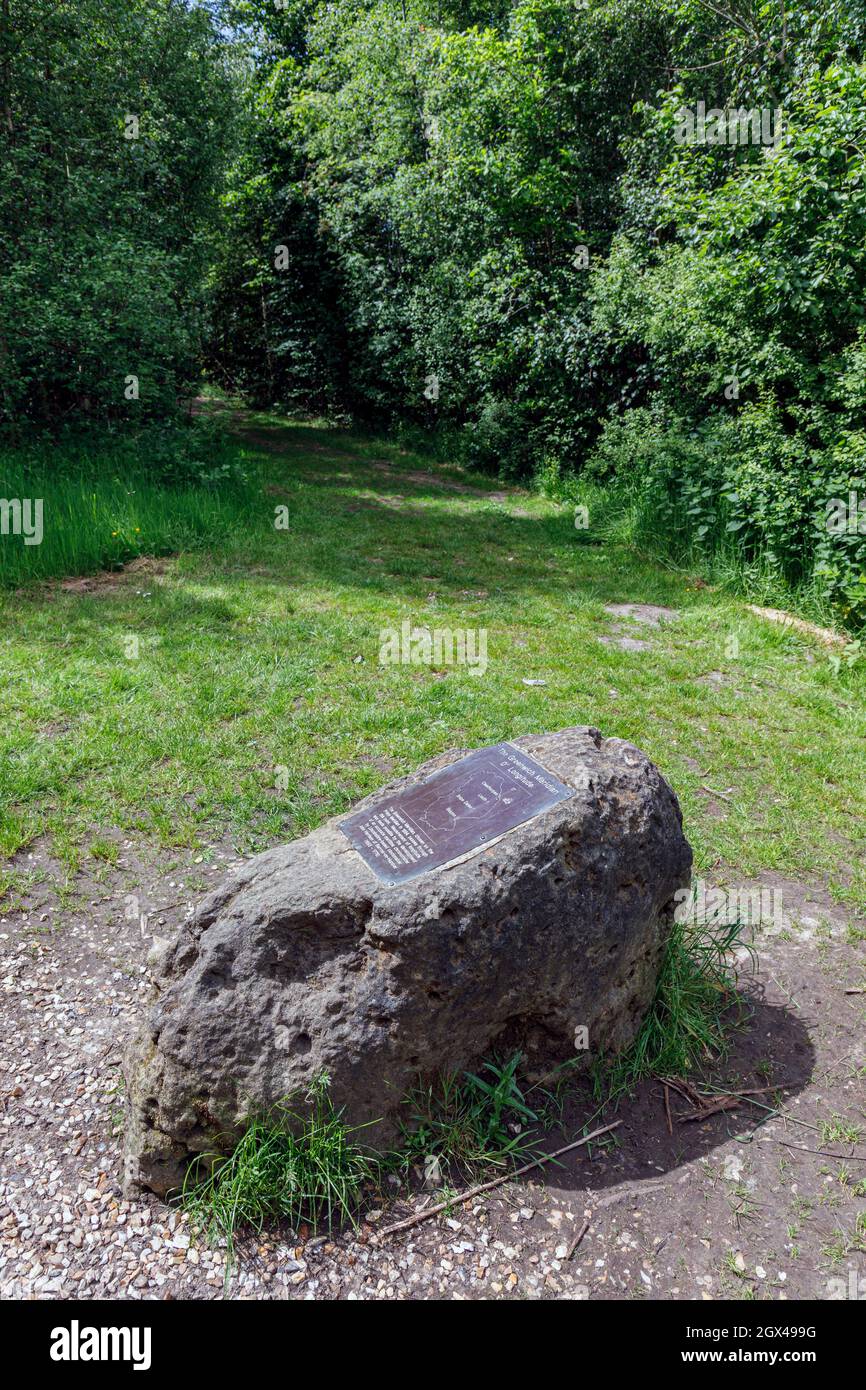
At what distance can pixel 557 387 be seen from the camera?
41.8ft

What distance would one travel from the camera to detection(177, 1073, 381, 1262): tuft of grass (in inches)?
102

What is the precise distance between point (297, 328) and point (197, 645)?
48.5ft

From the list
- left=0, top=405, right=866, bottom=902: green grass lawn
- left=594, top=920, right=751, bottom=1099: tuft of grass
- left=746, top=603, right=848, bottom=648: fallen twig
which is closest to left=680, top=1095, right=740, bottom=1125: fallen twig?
left=594, top=920, right=751, bottom=1099: tuft of grass

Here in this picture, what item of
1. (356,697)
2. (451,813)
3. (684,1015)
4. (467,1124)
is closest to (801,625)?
(356,697)

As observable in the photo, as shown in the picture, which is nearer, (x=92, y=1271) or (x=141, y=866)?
(x=92, y=1271)

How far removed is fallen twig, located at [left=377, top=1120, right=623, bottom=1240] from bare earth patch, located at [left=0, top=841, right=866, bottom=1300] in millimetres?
32

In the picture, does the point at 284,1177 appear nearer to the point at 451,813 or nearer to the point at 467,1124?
the point at 467,1124

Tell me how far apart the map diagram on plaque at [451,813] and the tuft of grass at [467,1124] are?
30.0 inches

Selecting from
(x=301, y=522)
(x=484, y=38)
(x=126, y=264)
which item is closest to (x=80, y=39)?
(x=126, y=264)

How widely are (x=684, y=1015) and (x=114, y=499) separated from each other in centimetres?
794

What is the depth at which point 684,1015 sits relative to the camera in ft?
10.9

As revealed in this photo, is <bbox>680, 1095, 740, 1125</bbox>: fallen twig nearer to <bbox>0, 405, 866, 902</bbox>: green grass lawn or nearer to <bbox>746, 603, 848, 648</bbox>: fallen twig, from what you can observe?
<bbox>0, 405, 866, 902</bbox>: green grass lawn

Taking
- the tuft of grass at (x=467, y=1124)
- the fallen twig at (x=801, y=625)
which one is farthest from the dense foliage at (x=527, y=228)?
the tuft of grass at (x=467, y=1124)

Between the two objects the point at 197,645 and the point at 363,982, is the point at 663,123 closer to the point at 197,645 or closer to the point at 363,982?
the point at 197,645
